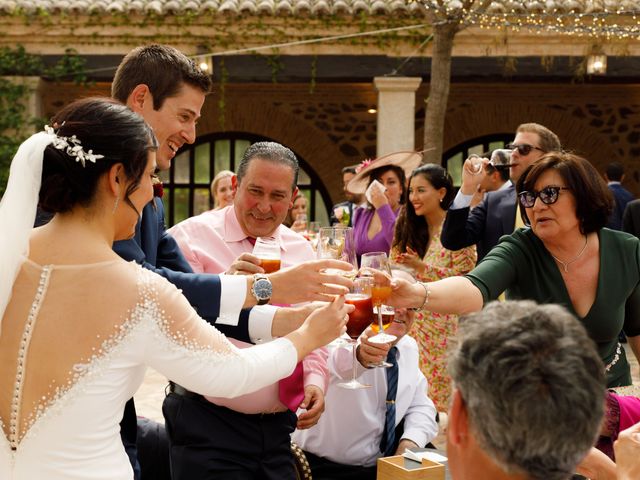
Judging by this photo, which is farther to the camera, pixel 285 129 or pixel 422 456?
pixel 285 129

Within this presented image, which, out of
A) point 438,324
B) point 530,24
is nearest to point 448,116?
point 530,24

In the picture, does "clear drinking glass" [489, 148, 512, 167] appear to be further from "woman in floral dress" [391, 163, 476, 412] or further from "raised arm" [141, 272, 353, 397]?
"raised arm" [141, 272, 353, 397]

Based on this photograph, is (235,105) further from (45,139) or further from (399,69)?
(45,139)

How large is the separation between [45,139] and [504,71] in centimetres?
1101

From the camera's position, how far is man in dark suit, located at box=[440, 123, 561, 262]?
4641 millimetres

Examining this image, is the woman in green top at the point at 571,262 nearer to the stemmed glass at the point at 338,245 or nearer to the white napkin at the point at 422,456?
the stemmed glass at the point at 338,245

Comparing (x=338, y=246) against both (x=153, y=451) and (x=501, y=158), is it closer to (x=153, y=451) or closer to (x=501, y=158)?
(x=153, y=451)

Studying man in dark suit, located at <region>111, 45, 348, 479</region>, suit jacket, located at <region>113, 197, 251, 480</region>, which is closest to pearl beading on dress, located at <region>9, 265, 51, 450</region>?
suit jacket, located at <region>113, 197, 251, 480</region>

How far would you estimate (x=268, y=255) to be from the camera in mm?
2631

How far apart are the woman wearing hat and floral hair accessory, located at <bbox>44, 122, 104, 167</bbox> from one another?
5.05 m

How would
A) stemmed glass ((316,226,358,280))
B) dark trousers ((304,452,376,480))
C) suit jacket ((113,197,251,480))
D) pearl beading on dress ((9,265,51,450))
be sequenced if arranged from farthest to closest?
dark trousers ((304,452,376,480)), stemmed glass ((316,226,358,280)), suit jacket ((113,197,251,480)), pearl beading on dress ((9,265,51,450))

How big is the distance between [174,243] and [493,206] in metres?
2.80

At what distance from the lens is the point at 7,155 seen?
12.1 meters

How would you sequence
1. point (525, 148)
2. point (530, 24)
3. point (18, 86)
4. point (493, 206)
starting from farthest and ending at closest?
point (18, 86), point (530, 24), point (493, 206), point (525, 148)
